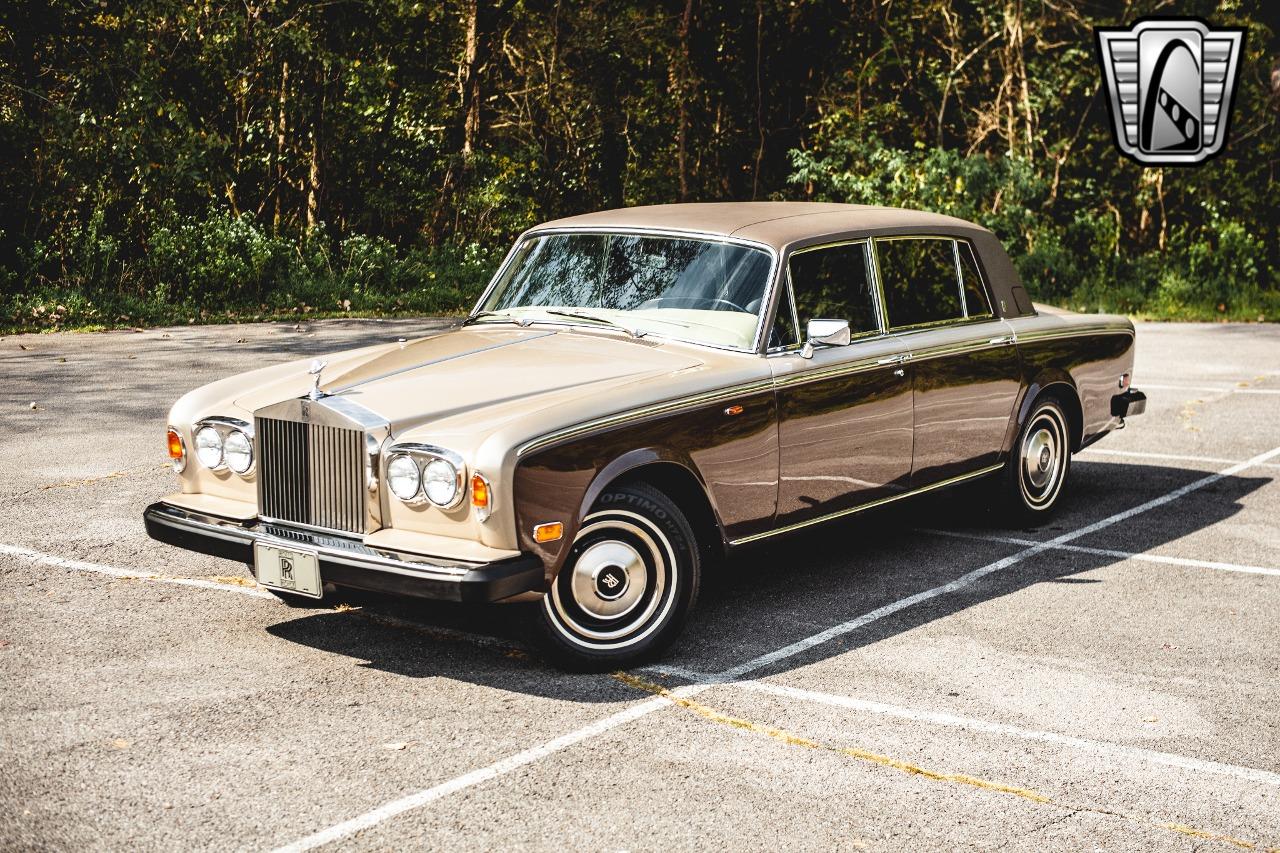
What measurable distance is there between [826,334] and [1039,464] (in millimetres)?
2492

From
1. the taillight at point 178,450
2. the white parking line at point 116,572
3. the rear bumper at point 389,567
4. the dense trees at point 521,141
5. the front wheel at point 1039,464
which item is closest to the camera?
the rear bumper at point 389,567

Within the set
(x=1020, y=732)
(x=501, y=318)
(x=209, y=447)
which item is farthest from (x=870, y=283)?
(x=209, y=447)

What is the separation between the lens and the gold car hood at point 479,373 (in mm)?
5406

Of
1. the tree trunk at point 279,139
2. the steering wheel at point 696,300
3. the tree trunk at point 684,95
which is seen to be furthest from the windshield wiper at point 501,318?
the tree trunk at point 684,95

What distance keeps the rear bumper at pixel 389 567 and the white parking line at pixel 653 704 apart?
1.84 ft

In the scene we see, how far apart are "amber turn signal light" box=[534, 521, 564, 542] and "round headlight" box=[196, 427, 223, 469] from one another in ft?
5.04

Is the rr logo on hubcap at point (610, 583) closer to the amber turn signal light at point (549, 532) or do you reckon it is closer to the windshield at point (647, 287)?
the amber turn signal light at point (549, 532)

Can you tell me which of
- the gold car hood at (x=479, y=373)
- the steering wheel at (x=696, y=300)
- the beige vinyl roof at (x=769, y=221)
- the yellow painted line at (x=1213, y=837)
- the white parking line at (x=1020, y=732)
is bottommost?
the yellow painted line at (x=1213, y=837)

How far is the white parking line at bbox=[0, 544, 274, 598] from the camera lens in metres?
6.69

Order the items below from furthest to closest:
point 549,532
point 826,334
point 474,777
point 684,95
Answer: point 684,95 → point 826,334 → point 549,532 → point 474,777

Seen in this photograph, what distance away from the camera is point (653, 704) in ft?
17.0

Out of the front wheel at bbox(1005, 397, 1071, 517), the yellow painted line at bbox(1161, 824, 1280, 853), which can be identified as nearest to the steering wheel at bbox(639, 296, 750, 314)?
the front wheel at bbox(1005, 397, 1071, 517)

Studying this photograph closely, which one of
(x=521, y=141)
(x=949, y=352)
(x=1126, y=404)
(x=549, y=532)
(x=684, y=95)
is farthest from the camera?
(x=684, y=95)

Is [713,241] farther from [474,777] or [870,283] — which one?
[474,777]
